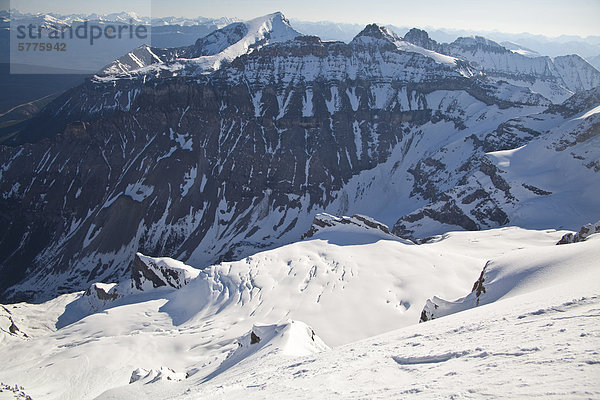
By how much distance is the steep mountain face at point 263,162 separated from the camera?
115 m

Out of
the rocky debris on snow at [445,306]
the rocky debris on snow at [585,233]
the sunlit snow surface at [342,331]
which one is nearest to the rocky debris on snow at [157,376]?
the sunlit snow surface at [342,331]

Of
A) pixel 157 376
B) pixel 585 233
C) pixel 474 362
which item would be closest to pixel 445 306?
pixel 474 362

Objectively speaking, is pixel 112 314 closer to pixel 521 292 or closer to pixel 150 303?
pixel 150 303

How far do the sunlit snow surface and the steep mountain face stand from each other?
36.6 metres

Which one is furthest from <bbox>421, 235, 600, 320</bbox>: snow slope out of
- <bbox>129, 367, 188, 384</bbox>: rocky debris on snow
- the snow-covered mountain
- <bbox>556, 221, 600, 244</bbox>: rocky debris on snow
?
<bbox>129, 367, 188, 384</bbox>: rocky debris on snow

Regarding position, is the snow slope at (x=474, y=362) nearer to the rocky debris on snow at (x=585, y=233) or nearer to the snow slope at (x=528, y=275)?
the snow slope at (x=528, y=275)

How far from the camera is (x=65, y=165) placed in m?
140

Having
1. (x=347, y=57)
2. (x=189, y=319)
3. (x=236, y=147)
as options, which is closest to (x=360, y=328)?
(x=189, y=319)

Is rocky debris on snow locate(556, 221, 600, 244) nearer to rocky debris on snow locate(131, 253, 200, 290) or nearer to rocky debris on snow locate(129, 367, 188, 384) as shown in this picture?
→ rocky debris on snow locate(129, 367, 188, 384)

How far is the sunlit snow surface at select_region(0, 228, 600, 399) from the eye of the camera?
12148mm

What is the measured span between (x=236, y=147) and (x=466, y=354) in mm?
135670

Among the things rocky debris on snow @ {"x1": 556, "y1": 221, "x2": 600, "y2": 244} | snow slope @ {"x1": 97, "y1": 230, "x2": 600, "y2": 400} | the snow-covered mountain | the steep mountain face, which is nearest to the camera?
snow slope @ {"x1": 97, "y1": 230, "x2": 600, "y2": 400}

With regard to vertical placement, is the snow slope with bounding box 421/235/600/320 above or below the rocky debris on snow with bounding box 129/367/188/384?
above

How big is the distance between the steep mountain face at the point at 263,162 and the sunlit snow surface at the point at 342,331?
36.6 metres
